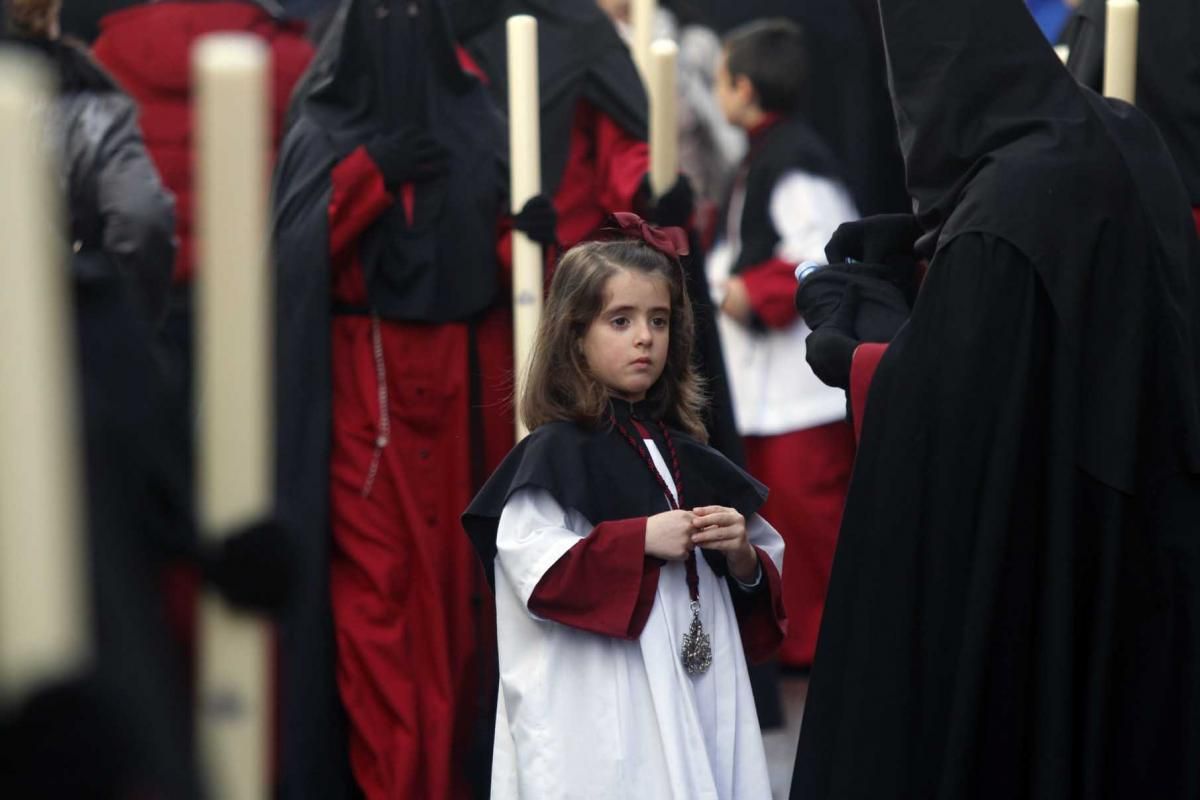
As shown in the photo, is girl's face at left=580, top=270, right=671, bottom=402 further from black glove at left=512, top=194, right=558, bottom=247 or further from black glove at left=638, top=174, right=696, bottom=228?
black glove at left=638, top=174, right=696, bottom=228

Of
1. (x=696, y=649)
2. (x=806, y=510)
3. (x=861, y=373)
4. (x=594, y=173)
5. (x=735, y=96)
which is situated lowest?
(x=806, y=510)

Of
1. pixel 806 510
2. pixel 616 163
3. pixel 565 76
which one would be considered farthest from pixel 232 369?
pixel 806 510

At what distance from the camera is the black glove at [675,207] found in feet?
20.8

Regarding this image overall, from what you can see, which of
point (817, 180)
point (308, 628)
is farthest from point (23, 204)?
point (817, 180)

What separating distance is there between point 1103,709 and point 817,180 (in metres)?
4.38

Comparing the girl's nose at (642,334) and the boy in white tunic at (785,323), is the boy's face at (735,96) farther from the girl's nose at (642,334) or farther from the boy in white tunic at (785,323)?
the girl's nose at (642,334)

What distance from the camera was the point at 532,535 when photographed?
14.5 feet

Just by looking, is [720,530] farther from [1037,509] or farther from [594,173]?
[594,173]

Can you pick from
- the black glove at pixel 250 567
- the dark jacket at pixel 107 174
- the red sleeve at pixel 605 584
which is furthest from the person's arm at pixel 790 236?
the black glove at pixel 250 567

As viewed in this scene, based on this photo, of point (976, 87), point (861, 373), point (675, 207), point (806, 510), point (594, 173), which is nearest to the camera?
point (976, 87)

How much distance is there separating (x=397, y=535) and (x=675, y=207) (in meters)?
1.25

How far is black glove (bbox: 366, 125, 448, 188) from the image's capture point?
6094mm

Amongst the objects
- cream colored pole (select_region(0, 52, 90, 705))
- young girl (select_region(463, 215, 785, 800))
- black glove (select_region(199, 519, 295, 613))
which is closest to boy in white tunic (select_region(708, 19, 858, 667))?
young girl (select_region(463, 215, 785, 800))

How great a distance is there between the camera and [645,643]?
4375 mm
